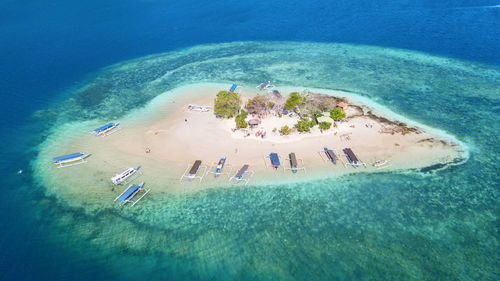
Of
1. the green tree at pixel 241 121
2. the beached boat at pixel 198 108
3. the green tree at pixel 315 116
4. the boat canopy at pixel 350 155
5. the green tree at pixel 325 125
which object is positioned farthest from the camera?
the beached boat at pixel 198 108

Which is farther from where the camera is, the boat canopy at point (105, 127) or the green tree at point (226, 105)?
the green tree at point (226, 105)

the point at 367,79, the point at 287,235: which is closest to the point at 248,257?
the point at 287,235

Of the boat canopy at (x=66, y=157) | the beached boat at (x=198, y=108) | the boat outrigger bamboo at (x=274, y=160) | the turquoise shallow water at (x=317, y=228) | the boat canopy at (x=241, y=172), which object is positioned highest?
the boat canopy at (x=66, y=157)

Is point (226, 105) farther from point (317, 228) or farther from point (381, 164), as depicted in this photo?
point (381, 164)

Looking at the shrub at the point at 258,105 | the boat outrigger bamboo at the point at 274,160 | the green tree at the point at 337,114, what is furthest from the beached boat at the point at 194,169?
the green tree at the point at 337,114

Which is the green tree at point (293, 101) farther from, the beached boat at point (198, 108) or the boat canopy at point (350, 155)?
the beached boat at point (198, 108)

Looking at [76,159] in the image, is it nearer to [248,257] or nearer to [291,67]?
[248,257]

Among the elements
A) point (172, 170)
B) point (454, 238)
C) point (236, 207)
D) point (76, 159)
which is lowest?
point (454, 238)
